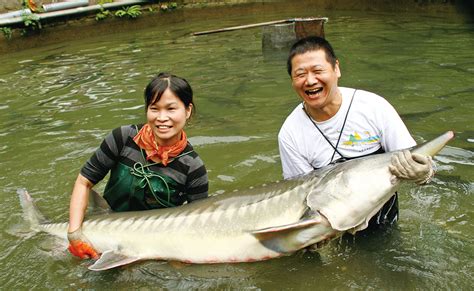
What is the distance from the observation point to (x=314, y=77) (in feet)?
8.93

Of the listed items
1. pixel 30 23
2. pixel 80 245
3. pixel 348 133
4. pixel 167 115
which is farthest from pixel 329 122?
pixel 30 23

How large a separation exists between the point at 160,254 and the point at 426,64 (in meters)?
5.67

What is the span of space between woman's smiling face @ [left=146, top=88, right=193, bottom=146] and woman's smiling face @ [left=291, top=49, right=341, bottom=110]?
2.24 feet

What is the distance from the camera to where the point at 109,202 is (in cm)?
330

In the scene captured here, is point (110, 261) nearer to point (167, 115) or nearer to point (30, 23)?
point (167, 115)

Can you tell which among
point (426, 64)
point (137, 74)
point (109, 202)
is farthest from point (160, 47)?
point (109, 202)

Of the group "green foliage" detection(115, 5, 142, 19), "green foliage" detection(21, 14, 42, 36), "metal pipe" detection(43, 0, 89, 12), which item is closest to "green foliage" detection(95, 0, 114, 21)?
"green foliage" detection(115, 5, 142, 19)

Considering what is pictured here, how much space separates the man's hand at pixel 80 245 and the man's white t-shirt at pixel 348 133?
1.31m

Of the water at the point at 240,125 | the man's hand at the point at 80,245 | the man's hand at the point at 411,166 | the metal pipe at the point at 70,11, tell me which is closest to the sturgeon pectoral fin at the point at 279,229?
the water at the point at 240,125

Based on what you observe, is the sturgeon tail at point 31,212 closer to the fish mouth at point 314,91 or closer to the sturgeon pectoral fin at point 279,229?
the sturgeon pectoral fin at point 279,229

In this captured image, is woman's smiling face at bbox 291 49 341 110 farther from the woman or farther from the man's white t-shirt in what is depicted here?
the woman

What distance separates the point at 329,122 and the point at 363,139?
22 cm

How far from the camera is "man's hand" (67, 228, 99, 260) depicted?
118 inches

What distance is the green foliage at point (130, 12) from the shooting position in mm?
13194
